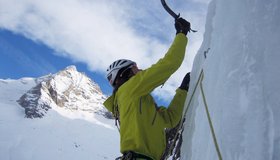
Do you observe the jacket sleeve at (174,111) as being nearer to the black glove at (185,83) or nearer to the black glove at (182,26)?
Answer: the black glove at (185,83)

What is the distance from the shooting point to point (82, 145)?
115688mm

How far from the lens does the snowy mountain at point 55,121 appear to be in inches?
Result: 4250

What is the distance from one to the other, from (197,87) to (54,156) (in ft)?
349

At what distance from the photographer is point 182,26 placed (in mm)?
4414

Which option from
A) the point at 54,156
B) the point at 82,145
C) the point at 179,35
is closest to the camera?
the point at 179,35

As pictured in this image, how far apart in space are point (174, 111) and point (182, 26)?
934 millimetres

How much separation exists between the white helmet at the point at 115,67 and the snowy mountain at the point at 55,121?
321 feet

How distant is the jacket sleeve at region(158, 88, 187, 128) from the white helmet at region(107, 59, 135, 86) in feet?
2.10

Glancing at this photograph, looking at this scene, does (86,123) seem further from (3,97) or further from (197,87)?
(197,87)

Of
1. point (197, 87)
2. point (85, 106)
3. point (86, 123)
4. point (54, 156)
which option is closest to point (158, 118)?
point (197, 87)

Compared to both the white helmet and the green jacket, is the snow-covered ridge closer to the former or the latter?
the white helmet

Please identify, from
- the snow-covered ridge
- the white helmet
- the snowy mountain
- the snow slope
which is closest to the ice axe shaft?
the white helmet

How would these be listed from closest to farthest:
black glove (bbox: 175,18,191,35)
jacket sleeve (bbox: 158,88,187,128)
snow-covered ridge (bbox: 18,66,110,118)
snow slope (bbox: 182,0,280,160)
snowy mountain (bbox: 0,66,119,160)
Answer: snow slope (bbox: 182,0,280,160), black glove (bbox: 175,18,191,35), jacket sleeve (bbox: 158,88,187,128), snowy mountain (bbox: 0,66,119,160), snow-covered ridge (bbox: 18,66,110,118)

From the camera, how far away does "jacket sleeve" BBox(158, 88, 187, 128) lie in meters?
4.53
